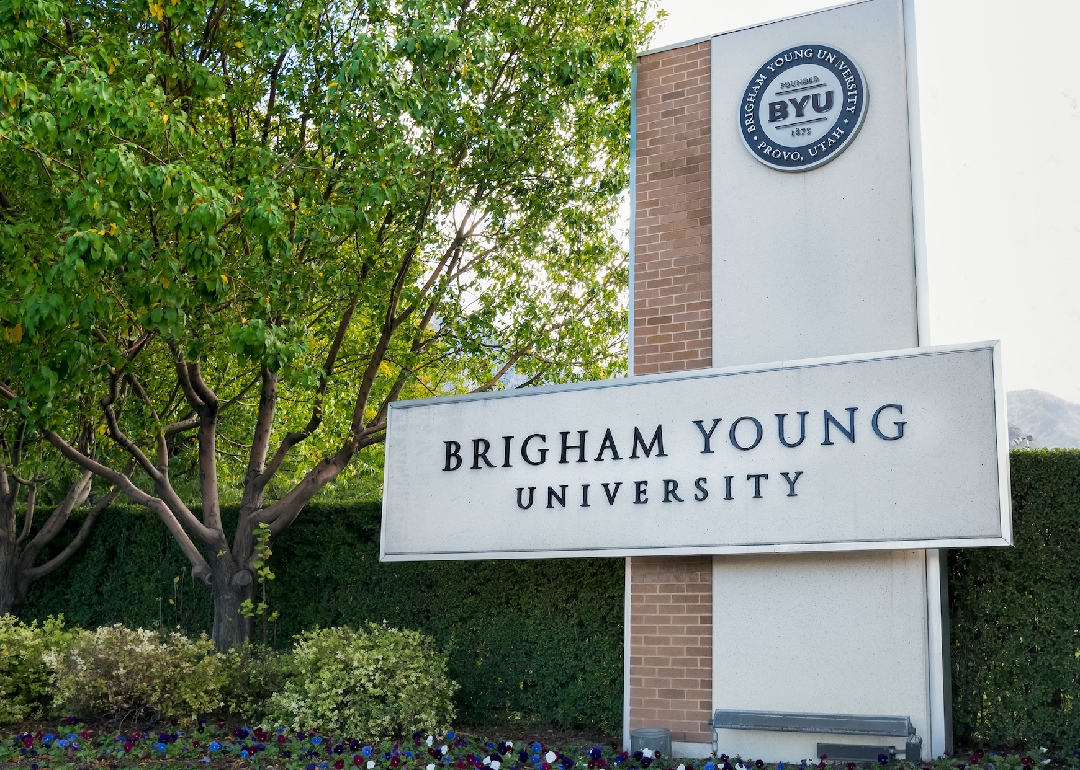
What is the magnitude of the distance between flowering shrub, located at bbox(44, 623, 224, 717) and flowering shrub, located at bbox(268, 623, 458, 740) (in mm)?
697

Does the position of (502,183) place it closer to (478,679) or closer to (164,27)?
(164,27)

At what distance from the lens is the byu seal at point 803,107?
7.01 meters

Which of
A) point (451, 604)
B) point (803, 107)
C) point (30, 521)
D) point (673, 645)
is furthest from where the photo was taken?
point (30, 521)

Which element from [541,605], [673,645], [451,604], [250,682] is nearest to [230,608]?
[250,682]

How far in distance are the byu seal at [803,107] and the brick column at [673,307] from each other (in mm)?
438

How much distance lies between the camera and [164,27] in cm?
884

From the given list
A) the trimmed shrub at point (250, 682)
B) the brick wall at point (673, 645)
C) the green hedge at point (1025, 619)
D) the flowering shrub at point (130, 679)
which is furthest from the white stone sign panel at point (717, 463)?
the flowering shrub at point (130, 679)

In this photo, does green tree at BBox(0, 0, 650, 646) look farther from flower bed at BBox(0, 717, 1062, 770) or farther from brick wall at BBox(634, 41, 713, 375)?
flower bed at BBox(0, 717, 1062, 770)

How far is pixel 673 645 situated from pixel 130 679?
4.42 meters

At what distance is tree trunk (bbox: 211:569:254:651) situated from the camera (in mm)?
9664

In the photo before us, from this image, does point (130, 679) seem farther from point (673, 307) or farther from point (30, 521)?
point (30, 521)

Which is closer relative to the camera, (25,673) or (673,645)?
(673,645)

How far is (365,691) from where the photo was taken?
7.55 meters

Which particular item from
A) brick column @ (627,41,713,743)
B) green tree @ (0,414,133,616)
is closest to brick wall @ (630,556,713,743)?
brick column @ (627,41,713,743)
